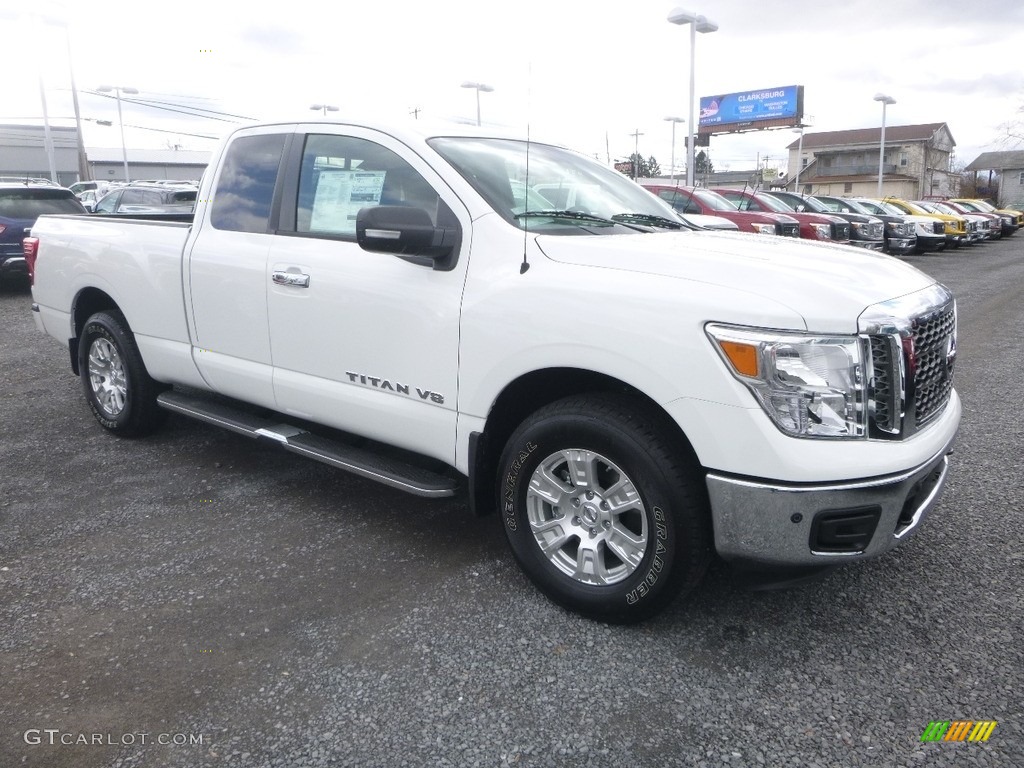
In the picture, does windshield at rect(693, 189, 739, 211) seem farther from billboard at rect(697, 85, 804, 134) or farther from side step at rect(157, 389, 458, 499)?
billboard at rect(697, 85, 804, 134)

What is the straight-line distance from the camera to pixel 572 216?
3.70m

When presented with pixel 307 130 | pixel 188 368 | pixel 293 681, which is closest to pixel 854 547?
pixel 293 681

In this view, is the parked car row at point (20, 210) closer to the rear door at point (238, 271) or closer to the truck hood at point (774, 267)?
the rear door at point (238, 271)

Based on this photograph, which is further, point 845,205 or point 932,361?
point 845,205

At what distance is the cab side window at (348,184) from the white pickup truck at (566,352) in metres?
0.01

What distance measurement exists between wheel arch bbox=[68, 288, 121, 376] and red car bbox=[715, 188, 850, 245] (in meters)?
12.3

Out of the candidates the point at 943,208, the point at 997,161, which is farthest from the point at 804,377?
the point at 997,161

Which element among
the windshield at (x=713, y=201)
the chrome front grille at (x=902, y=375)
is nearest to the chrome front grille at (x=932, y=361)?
the chrome front grille at (x=902, y=375)

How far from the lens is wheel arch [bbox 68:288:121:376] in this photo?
18.0ft

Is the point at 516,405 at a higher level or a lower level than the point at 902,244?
higher

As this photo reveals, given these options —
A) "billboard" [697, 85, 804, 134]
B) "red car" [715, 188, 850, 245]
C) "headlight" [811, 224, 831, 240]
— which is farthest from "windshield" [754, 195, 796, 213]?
"billboard" [697, 85, 804, 134]

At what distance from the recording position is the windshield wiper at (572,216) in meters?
3.54

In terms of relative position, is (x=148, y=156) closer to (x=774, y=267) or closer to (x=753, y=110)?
(x=753, y=110)

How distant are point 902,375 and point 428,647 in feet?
6.18
